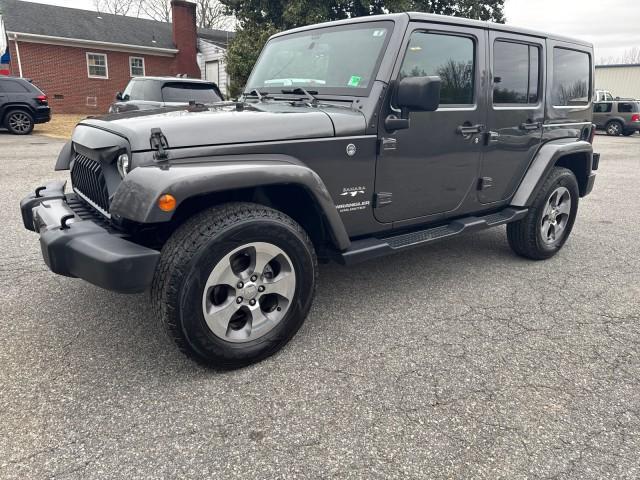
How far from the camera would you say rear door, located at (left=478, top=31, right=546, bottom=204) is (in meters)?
3.65

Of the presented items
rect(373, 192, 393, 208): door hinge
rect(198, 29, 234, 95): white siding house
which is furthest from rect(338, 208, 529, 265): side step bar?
rect(198, 29, 234, 95): white siding house

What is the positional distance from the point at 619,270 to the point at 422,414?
9.79ft

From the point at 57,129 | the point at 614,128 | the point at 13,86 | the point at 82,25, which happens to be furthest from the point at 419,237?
the point at 82,25

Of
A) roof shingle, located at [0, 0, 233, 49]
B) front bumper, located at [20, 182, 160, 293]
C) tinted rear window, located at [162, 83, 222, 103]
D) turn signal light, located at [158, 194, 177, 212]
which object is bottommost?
front bumper, located at [20, 182, 160, 293]

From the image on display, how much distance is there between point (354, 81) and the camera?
3.03 metres

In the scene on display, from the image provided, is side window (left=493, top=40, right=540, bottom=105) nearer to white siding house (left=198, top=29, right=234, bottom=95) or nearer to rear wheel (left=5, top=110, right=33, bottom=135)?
rear wheel (left=5, top=110, right=33, bottom=135)

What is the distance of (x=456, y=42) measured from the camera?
3357mm

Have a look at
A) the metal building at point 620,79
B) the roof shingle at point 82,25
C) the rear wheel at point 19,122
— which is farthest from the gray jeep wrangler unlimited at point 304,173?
the metal building at point 620,79

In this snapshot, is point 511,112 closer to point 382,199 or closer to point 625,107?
point 382,199

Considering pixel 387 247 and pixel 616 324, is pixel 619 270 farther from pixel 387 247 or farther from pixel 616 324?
pixel 387 247

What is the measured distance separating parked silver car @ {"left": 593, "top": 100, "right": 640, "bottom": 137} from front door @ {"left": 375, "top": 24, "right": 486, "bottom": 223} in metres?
22.7

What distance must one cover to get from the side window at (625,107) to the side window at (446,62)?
22.8 meters

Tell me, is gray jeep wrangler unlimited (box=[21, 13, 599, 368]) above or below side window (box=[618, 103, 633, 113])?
below

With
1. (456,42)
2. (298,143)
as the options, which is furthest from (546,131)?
(298,143)
